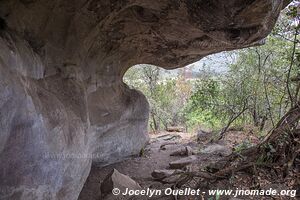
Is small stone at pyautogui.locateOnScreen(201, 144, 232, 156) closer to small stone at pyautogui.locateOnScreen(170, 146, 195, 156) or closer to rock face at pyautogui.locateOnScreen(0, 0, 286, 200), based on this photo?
small stone at pyautogui.locateOnScreen(170, 146, 195, 156)

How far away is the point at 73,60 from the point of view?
4.36 meters

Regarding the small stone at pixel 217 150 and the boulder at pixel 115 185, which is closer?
the boulder at pixel 115 185

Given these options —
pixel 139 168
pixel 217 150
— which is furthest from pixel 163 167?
pixel 217 150

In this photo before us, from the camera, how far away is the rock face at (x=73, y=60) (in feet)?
9.09

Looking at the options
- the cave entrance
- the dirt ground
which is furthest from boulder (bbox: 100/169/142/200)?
the cave entrance

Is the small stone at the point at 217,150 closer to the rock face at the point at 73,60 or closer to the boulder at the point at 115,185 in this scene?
the rock face at the point at 73,60

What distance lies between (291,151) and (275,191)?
2.22ft

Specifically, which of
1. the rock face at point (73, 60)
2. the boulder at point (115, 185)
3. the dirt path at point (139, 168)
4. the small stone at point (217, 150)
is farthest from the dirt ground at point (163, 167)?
the rock face at point (73, 60)

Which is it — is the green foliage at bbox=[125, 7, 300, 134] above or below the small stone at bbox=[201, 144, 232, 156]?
above

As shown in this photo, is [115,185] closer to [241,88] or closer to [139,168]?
[139,168]

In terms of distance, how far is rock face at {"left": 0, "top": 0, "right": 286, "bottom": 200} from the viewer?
9.09ft

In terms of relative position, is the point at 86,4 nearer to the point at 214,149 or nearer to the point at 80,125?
the point at 80,125

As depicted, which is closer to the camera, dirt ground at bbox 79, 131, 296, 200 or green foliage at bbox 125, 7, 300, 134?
dirt ground at bbox 79, 131, 296, 200

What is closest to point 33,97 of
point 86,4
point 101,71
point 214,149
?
point 86,4
